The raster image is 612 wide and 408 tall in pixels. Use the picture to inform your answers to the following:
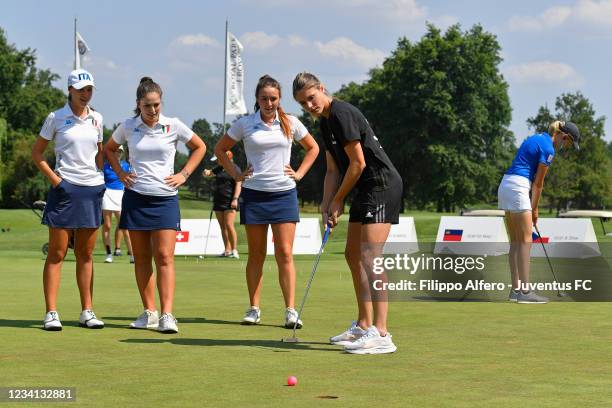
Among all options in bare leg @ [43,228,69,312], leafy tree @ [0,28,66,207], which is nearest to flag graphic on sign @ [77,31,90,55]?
bare leg @ [43,228,69,312]

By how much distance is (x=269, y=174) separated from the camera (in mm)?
8539

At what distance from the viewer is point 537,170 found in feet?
34.9

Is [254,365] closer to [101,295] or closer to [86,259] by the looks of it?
[86,259]

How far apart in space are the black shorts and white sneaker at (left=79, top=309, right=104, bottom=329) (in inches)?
97.5

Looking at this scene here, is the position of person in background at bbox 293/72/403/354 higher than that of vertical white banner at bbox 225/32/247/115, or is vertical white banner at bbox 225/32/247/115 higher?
vertical white banner at bbox 225/32/247/115

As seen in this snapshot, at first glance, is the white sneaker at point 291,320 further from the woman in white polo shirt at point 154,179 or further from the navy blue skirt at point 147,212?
the navy blue skirt at point 147,212

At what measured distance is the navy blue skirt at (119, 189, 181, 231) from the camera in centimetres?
830

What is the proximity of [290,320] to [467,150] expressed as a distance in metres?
67.0

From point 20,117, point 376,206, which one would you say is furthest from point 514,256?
point 20,117

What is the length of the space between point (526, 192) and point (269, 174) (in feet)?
11.3

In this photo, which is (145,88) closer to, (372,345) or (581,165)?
(372,345)

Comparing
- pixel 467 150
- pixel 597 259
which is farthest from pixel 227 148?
pixel 467 150

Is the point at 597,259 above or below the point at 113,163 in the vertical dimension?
below

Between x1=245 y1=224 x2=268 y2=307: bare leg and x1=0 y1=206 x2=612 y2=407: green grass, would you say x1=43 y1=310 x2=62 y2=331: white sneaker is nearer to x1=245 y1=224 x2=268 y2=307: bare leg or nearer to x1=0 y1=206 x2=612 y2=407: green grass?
x1=0 y1=206 x2=612 y2=407: green grass
